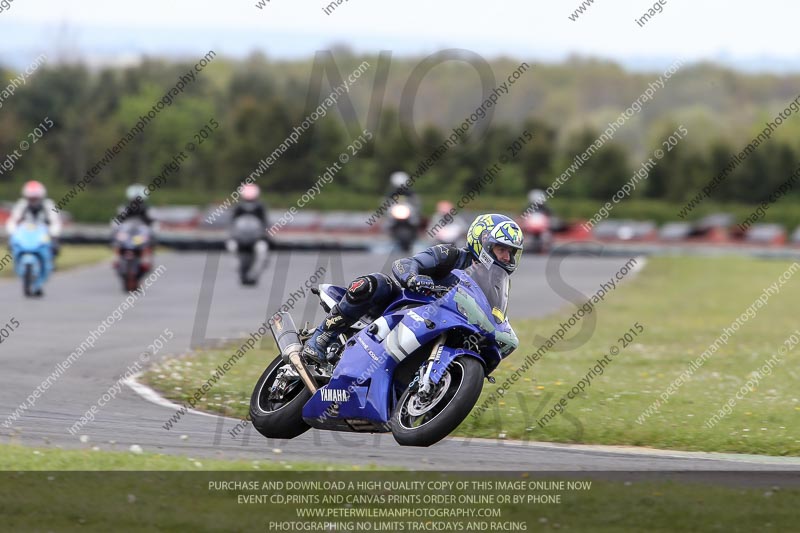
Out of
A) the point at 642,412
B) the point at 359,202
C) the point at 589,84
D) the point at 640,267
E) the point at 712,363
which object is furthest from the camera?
the point at 589,84

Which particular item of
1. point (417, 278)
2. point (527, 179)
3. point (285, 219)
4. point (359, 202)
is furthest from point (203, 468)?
point (527, 179)

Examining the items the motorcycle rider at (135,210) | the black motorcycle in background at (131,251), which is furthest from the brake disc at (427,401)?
the motorcycle rider at (135,210)

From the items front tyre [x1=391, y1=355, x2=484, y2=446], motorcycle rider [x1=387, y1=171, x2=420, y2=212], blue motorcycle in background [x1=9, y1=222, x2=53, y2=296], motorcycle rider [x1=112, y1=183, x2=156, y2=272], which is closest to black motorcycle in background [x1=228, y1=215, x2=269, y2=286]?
motorcycle rider [x1=112, y1=183, x2=156, y2=272]

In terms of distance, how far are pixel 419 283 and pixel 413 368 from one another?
2.11 feet

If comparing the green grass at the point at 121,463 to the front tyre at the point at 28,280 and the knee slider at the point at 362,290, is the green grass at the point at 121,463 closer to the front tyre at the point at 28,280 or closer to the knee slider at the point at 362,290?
the knee slider at the point at 362,290

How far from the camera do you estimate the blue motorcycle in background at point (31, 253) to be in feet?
71.3

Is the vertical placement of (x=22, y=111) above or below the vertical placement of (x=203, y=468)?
above

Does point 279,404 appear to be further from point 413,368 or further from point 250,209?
point 250,209

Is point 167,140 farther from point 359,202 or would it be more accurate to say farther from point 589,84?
point 589,84

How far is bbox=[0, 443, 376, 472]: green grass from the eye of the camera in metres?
7.68

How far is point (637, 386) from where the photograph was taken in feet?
42.4

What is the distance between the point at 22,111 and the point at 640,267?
188ft

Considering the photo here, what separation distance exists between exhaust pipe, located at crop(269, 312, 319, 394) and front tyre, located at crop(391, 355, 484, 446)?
765mm
